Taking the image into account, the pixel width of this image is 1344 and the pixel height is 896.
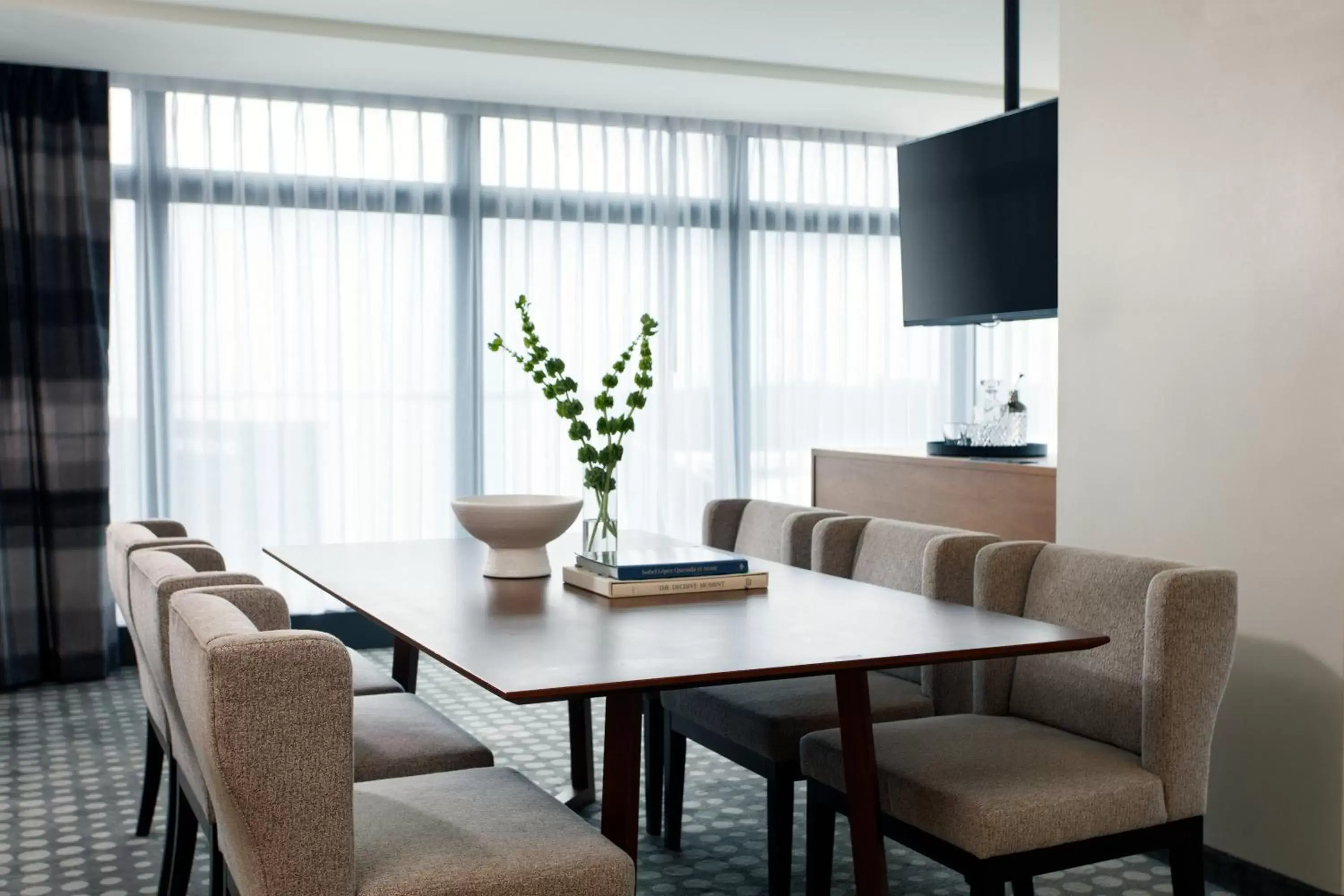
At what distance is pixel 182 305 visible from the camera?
572 cm

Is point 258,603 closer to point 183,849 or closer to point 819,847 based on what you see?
point 183,849

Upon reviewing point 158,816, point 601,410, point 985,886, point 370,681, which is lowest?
point 158,816

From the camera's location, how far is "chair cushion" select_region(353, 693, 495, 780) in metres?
2.58

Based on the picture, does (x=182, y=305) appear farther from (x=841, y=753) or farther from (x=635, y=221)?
(x=841, y=753)

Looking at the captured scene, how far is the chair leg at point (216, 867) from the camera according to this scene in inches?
91.7

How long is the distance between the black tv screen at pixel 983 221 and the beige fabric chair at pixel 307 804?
2.39m

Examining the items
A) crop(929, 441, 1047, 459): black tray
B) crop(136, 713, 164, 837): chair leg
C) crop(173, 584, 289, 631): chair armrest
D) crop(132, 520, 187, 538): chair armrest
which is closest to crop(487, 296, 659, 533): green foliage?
crop(173, 584, 289, 631): chair armrest

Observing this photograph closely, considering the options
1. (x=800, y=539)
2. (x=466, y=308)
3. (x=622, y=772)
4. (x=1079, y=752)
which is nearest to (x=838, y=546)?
(x=800, y=539)

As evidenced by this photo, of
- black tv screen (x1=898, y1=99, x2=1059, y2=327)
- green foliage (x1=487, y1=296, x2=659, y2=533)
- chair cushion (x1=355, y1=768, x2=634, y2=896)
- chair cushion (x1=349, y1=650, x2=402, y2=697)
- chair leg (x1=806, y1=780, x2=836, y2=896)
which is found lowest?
chair leg (x1=806, y1=780, x2=836, y2=896)

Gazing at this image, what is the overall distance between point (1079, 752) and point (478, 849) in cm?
112

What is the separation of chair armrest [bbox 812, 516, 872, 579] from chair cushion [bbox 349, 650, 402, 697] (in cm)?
106

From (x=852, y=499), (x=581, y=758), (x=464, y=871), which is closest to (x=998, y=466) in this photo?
(x=852, y=499)

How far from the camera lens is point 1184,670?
230cm

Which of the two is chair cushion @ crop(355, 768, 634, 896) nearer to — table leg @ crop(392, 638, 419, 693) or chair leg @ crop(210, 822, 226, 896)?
chair leg @ crop(210, 822, 226, 896)
